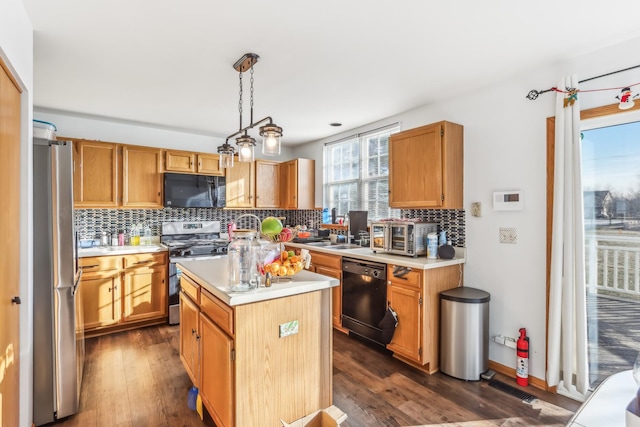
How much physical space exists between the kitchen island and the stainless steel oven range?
1624 mm

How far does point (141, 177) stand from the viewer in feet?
13.3

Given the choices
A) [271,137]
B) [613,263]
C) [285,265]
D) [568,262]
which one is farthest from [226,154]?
[613,263]

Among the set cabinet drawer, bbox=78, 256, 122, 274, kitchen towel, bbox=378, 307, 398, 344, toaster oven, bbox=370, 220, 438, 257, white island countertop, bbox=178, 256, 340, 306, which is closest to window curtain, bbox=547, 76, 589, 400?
toaster oven, bbox=370, 220, 438, 257

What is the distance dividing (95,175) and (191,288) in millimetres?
2418

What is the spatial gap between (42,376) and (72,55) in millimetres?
2137

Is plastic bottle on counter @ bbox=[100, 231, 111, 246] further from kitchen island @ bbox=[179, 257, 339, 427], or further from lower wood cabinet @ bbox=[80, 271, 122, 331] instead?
kitchen island @ bbox=[179, 257, 339, 427]

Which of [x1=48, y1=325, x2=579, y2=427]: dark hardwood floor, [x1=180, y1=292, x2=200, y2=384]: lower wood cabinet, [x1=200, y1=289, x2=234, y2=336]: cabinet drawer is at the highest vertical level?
[x1=200, y1=289, x2=234, y2=336]: cabinet drawer

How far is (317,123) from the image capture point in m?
4.14

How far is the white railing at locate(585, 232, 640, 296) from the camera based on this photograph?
2.17 metres

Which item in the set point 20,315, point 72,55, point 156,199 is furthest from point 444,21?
point 156,199

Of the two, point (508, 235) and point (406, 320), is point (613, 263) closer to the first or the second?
point (508, 235)

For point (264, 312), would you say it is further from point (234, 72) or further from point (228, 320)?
point (234, 72)

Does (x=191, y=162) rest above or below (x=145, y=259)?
above

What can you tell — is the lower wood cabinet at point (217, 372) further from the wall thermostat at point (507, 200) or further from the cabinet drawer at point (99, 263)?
the wall thermostat at point (507, 200)
